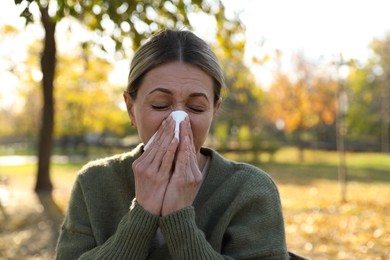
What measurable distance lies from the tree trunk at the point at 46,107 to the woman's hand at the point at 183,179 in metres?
10.3

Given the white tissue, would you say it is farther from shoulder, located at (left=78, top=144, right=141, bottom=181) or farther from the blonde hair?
shoulder, located at (left=78, top=144, right=141, bottom=181)

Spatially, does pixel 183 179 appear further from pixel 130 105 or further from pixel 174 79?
pixel 130 105

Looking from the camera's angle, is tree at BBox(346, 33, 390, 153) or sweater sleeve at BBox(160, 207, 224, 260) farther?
tree at BBox(346, 33, 390, 153)

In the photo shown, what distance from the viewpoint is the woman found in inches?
68.9

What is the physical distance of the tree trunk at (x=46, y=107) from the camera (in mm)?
11492

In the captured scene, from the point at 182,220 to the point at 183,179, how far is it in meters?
0.15

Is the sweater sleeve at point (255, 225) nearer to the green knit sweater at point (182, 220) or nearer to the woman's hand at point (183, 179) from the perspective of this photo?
the green knit sweater at point (182, 220)

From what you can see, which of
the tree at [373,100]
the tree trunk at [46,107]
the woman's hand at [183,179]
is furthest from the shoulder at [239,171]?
the tree at [373,100]

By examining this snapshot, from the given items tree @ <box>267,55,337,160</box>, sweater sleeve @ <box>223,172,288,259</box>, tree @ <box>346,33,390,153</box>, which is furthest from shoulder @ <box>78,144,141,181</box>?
tree @ <box>346,33,390,153</box>

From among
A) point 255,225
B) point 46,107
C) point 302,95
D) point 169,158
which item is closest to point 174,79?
point 169,158

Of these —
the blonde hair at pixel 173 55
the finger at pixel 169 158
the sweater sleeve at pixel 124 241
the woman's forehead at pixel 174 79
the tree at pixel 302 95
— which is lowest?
the sweater sleeve at pixel 124 241

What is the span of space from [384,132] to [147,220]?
130 feet

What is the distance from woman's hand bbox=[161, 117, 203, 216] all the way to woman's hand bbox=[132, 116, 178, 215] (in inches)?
1.0

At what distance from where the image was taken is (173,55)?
1.95 m
